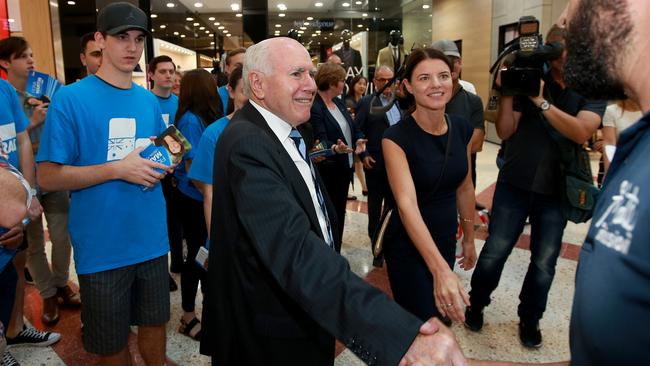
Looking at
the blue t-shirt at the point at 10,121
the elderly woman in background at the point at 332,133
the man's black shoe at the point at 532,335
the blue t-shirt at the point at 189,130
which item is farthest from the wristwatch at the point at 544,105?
the blue t-shirt at the point at 10,121

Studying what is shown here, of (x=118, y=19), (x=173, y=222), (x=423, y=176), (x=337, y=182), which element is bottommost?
(x=173, y=222)

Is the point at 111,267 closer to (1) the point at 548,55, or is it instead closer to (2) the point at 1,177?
(2) the point at 1,177

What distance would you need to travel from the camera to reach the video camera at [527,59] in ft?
7.27

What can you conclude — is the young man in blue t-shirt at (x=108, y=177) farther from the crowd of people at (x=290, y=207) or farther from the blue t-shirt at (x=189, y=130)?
the blue t-shirt at (x=189, y=130)

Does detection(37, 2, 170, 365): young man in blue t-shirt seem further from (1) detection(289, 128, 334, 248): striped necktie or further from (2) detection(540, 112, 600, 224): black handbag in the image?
(2) detection(540, 112, 600, 224): black handbag

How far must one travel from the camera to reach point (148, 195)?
6.43 feet

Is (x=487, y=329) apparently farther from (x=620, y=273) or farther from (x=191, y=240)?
(x=620, y=273)

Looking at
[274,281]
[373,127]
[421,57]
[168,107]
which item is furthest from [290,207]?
[373,127]

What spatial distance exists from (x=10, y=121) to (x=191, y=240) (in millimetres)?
1114

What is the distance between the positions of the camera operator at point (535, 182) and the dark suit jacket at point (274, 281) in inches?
62.6

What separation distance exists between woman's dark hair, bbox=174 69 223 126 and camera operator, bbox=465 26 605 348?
1.69 m

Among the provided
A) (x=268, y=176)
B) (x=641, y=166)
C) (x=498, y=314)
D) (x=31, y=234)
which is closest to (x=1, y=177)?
(x=268, y=176)

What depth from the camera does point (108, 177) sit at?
1.77m

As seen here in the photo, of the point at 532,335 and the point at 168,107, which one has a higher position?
the point at 168,107
